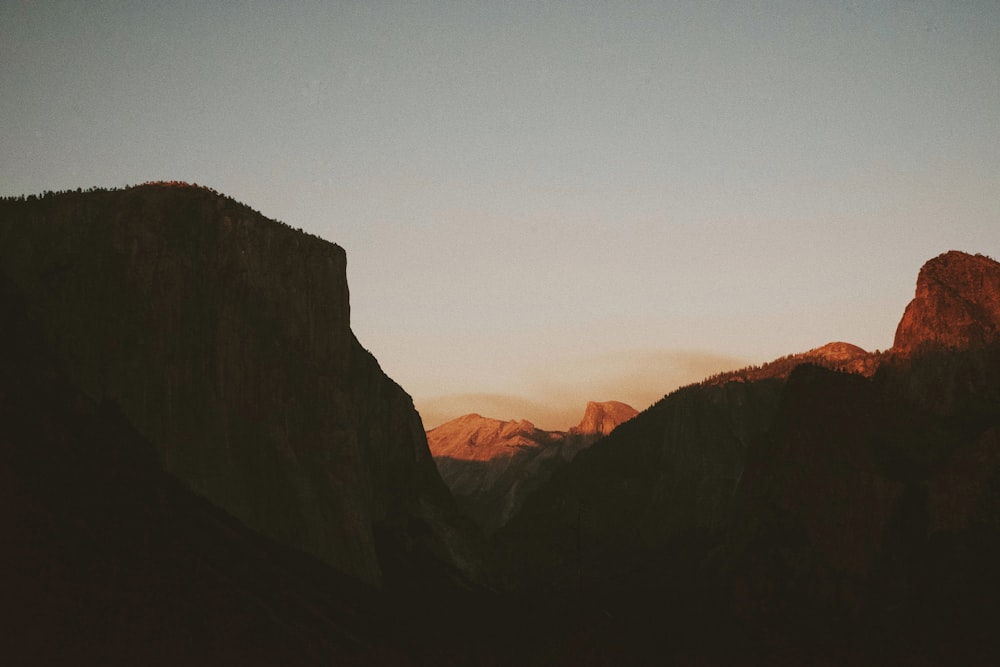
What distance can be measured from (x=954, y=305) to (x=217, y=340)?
70664 millimetres

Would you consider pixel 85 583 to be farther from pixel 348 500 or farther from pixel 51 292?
pixel 348 500

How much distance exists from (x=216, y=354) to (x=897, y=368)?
6157 cm

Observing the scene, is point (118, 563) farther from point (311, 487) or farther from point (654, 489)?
point (654, 489)

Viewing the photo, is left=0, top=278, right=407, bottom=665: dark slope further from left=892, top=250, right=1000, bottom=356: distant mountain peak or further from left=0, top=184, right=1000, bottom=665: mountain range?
left=892, top=250, right=1000, bottom=356: distant mountain peak

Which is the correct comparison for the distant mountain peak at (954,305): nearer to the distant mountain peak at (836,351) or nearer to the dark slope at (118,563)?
the distant mountain peak at (836,351)

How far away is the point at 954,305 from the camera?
337ft

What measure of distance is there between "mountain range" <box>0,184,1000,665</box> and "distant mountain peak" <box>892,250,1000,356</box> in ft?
0.97

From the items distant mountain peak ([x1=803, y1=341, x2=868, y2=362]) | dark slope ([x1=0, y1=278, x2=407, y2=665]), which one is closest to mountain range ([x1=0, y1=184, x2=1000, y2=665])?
dark slope ([x1=0, y1=278, x2=407, y2=665])

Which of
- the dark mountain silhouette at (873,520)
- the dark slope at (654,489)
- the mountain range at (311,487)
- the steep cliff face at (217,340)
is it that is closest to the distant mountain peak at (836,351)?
the dark slope at (654,489)

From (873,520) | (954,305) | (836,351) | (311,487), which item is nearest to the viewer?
(873,520)

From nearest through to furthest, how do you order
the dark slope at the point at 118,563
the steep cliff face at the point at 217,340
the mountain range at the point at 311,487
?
1. the dark slope at the point at 118,563
2. the mountain range at the point at 311,487
3. the steep cliff face at the point at 217,340

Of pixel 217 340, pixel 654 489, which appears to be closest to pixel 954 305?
pixel 654 489

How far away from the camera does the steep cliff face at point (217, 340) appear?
70.8 m

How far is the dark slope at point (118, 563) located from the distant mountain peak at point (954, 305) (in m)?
62.4
